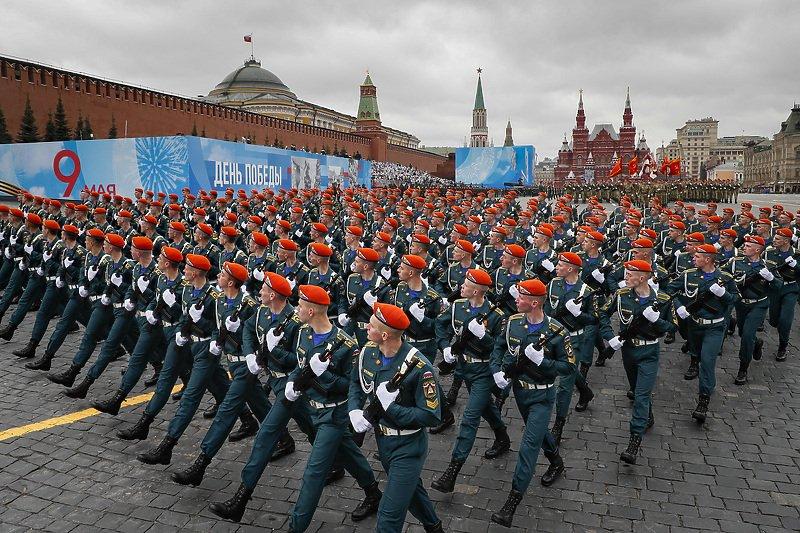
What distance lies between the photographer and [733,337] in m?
10.8

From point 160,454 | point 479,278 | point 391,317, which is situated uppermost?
point 479,278

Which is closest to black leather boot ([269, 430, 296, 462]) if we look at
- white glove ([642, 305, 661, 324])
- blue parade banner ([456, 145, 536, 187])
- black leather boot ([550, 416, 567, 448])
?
black leather boot ([550, 416, 567, 448])

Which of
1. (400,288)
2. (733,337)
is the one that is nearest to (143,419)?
(400,288)

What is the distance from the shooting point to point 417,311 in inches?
260

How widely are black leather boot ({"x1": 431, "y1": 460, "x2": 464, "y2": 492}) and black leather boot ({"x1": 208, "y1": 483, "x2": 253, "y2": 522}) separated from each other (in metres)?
1.71

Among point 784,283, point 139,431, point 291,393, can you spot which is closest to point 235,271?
point 291,393

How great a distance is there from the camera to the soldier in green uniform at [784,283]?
9340 mm

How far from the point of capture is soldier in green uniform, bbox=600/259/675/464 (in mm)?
6008

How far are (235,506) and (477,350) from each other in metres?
2.65

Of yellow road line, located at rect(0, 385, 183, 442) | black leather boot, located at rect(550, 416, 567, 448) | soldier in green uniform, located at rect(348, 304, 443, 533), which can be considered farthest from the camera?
yellow road line, located at rect(0, 385, 183, 442)

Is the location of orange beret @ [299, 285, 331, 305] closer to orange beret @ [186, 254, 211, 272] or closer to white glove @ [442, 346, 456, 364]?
white glove @ [442, 346, 456, 364]

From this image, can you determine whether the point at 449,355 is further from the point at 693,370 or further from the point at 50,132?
the point at 50,132

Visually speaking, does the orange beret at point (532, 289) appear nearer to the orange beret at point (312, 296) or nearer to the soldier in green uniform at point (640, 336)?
the soldier in green uniform at point (640, 336)

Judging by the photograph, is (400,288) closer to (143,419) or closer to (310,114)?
(143,419)
